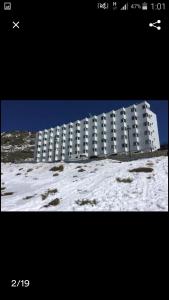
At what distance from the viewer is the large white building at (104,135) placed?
41.8 metres

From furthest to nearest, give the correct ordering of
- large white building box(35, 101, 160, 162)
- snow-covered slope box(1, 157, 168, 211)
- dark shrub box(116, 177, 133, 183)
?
large white building box(35, 101, 160, 162)
dark shrub box(116, 177, 133, 183)
snow-covered slope box(1, 157, 168, 211)

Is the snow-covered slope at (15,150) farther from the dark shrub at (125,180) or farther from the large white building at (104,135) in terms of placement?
the dark shrub at (125,180)

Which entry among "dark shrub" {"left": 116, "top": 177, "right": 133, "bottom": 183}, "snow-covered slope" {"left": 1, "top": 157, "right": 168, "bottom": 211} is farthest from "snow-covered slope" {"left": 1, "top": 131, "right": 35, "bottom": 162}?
"dark shrub" {"left": 116, "top": 177, "right": 133, "bottom": 183}

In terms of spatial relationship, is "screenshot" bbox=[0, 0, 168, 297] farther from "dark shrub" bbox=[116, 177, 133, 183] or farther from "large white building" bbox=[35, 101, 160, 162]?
"large white building" bbox=[35, 101, 160, 162]

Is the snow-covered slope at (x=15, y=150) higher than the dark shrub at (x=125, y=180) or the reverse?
higher

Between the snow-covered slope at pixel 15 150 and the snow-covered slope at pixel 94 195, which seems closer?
the snow-covered slope at pixel 94 195

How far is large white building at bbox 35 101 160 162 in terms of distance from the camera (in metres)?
41.8

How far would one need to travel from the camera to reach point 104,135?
55.1 m
